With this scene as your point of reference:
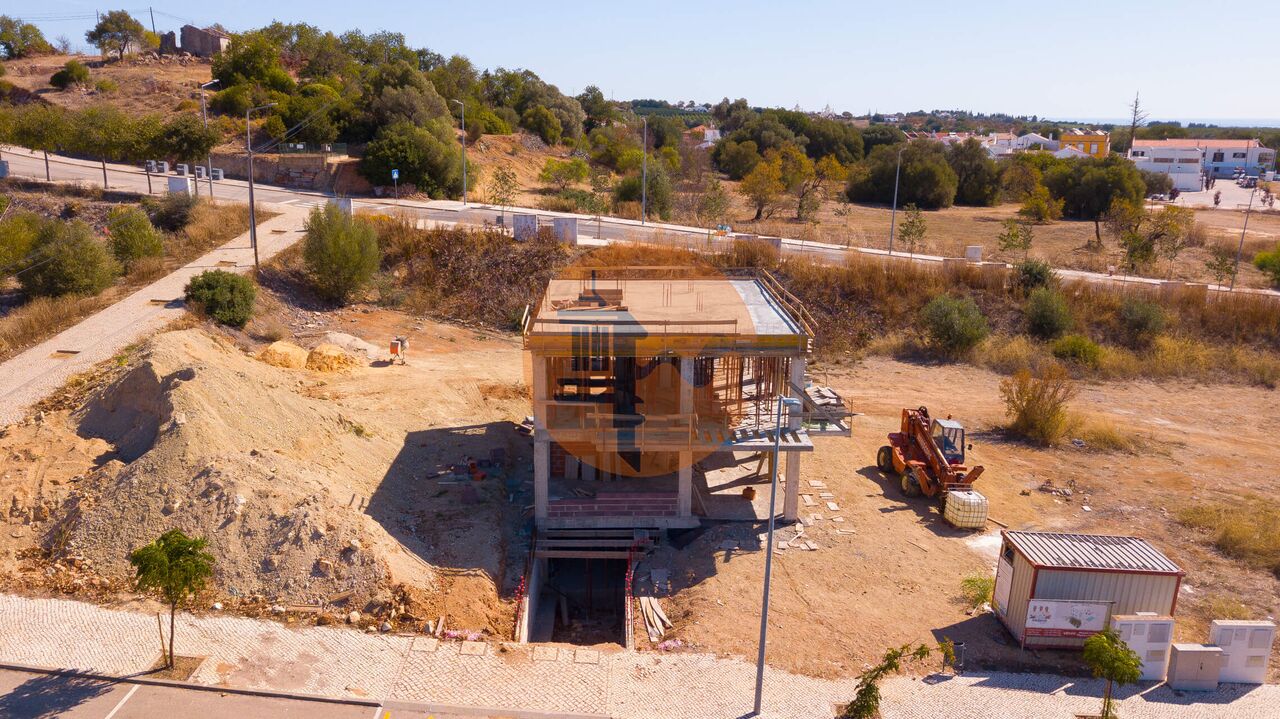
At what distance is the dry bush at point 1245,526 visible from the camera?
58.2 ft

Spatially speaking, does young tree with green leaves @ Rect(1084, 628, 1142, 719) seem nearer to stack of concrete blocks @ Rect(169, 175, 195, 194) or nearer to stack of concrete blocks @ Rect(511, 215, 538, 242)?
stack of concrete blocks @ Rect(511, 215, 538, 242)

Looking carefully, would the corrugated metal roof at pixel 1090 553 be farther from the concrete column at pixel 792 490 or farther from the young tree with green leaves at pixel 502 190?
the young tree with green leaves at pixel 502 190

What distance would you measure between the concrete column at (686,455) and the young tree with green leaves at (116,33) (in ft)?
249

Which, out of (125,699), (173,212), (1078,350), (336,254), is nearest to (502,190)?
(173,212)

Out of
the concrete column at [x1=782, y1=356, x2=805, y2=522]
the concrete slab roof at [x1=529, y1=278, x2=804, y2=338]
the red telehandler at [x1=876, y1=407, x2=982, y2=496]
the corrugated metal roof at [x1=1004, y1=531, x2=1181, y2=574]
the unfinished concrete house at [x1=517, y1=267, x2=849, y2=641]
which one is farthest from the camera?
the red telehandler at [x1=876, y1=407, x2=982, y2=496]

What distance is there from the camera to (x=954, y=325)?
32.0 meters

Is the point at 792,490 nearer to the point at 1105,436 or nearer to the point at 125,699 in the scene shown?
the point at 1105,436

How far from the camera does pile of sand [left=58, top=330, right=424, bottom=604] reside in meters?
14.8

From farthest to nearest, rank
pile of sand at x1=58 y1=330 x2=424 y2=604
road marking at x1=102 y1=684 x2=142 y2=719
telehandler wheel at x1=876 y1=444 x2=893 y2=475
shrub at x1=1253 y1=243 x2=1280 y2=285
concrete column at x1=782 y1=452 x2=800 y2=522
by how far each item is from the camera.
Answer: shrub at x1=1253 y1=243 x2=1280 y2=285
telehandler wheel at x1=876 y1=444 x2=893 y2=475
concrete column at x1=782 y1=452 x2=800 y2=522
pile of sand at x1=58 y1=330 x2=424 y2=604
road marking at x1=102 y1=684 x2=142 y2=719

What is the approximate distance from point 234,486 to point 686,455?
830 centimetres

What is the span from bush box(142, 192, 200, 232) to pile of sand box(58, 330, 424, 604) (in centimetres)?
1992

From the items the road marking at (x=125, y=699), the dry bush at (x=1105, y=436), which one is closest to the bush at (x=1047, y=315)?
the dry bush at (x=1105, y=436)

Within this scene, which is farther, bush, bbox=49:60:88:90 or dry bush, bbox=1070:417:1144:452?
bush, bbox=49:60:88:90

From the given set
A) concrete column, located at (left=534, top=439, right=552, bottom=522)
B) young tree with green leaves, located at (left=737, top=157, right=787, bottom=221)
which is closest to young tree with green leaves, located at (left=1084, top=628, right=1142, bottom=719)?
concrete column, located at (left=534, top=439, right=552, bottom=522)
